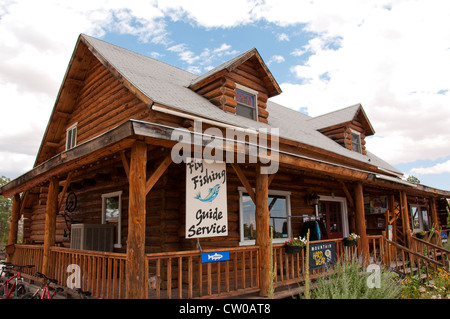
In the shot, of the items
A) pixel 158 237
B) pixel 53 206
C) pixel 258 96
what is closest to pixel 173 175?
pixel 158 237

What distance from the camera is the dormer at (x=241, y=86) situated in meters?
10.4

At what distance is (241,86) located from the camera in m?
11.0

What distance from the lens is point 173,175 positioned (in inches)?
323

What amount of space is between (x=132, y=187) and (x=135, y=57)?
8.65m

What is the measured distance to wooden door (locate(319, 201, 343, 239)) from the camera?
1253 centimetres

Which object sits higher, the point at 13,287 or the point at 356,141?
the point at 356,141

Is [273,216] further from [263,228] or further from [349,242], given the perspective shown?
[263,228]

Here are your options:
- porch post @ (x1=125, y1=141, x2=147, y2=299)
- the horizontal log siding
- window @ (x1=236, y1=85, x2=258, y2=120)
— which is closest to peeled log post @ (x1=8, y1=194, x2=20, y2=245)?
the horizontal log siding

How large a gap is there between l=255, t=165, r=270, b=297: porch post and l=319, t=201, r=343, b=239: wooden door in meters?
6.29

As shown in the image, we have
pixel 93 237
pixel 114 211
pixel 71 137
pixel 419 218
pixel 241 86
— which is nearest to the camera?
pixel 93 237

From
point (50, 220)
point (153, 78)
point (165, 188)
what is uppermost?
→ point (153, 78)

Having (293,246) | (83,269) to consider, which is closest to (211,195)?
(293,246)

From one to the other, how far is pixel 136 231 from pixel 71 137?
9647 mm
